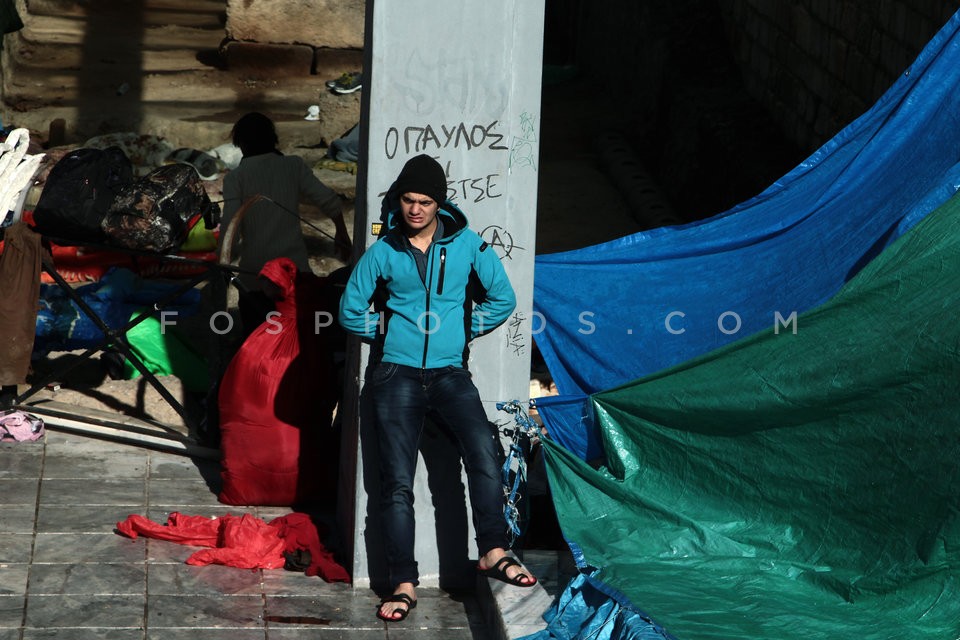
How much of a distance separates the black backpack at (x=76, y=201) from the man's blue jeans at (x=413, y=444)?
2.43 meters

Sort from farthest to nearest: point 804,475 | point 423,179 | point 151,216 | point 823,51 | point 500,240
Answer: point 823,51
point 151,216
point 500,240
point 423,179
point 804,475

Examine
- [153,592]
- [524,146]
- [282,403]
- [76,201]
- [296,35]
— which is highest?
[296,35]

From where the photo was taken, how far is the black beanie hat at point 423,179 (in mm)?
Answer: 5523

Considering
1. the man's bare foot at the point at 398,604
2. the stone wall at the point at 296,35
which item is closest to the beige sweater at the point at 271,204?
the man's bare foot at the point at 398,604

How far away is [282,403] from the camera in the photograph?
6.71 meters

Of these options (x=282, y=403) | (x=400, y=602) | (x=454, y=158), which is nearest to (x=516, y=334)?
(x=454, y=158)

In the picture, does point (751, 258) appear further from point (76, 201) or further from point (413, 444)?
point (76, 201)

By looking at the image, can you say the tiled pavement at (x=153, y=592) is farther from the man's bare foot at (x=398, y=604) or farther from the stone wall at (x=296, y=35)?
the stone wall at (x=296, y=35)

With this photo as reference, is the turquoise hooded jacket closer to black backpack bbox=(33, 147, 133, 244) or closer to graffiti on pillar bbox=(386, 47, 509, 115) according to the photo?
graffiti on pillar bbox=(386, 47, 509, 115)

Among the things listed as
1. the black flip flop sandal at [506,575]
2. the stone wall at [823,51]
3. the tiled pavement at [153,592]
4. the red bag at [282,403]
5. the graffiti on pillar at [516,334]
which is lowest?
the tiled pavement at [153,592]

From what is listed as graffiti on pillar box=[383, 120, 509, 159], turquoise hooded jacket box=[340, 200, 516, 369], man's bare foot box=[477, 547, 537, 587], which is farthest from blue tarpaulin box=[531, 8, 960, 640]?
graffiti on pillar box=[383, 120, 509, 159]

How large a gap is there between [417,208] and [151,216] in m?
2.36

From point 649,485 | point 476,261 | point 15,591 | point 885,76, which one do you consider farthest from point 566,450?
point 885,76
